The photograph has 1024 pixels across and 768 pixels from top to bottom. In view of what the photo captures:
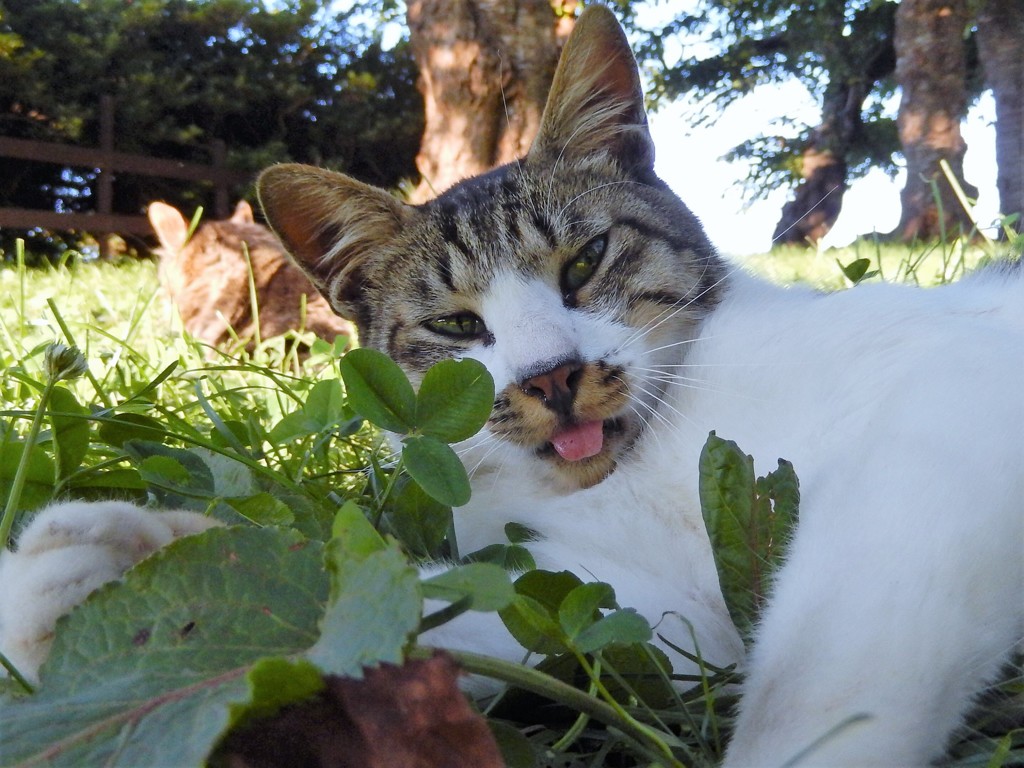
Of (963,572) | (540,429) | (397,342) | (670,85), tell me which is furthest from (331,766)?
(670,85)

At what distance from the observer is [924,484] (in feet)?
2.57

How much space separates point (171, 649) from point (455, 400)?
1.35 feet

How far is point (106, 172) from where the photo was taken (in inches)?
336

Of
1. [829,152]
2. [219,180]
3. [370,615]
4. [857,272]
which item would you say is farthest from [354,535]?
[829,152]

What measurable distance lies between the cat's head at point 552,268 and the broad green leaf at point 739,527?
1.29 ft

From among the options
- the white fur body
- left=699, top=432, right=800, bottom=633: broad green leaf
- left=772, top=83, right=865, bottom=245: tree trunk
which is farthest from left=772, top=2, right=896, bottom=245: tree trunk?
Answer: left=699, top=432, right=800, bottom=633: broad green leaf

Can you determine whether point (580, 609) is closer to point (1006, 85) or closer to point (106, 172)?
point (1006, 85)

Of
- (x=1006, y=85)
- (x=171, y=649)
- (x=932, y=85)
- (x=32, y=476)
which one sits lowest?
(x=32, y=476)

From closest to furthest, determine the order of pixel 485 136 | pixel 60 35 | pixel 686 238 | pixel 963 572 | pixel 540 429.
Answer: pixel 963 572 → pixel 540 429 → pixel 686 238 → pixel 485 136 → pixel 60 35

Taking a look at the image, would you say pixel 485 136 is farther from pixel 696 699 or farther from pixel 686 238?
pixel 696 699

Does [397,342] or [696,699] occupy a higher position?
[397,342]

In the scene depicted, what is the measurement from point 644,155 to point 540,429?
2.58 ft

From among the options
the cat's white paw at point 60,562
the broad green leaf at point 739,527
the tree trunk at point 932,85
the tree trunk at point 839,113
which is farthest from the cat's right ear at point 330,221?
the tree trunk at point 839,113

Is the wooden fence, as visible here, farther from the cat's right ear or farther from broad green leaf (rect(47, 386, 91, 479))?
broad green leaf (rect(47, 386, 91, 479))
